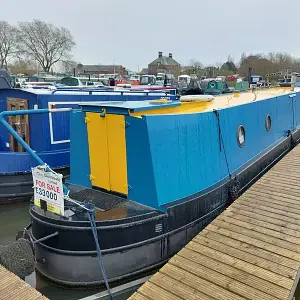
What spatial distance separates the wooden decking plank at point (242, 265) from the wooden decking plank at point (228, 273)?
0.16 ft

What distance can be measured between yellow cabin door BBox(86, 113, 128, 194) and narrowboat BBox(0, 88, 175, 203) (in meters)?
3.36

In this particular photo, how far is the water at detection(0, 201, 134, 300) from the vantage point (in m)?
4.58

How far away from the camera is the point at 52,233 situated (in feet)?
15.0

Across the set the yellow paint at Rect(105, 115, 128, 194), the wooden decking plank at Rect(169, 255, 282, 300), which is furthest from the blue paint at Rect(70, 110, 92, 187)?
the wooden decking plank at Rect(169, 255, 282, 300)

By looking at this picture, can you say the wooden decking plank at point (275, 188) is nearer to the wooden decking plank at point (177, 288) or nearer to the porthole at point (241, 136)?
the porthole at point (241, 136)

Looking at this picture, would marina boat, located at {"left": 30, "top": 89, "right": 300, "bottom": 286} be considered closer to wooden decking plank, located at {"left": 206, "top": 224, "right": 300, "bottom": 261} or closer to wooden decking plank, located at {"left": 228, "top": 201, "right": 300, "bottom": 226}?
wooden decking plank, located at {"left": 228, "top": 201, "right": 300, "bottom": 226}

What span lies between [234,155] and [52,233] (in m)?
3.48

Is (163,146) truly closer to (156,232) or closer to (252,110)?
(156,232)

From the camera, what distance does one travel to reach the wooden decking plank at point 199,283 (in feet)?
11.0

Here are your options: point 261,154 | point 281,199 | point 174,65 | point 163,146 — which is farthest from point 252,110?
point 174,65

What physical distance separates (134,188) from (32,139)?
4441 millimetres

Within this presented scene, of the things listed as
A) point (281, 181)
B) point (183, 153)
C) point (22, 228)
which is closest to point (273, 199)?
point (281, 181)

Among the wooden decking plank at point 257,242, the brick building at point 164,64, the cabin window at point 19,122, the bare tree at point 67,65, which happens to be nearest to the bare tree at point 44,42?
the bare tree at point 67,65

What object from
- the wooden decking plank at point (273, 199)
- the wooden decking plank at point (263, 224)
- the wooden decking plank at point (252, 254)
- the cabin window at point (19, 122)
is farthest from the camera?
the cabin window at point (19, 122)
